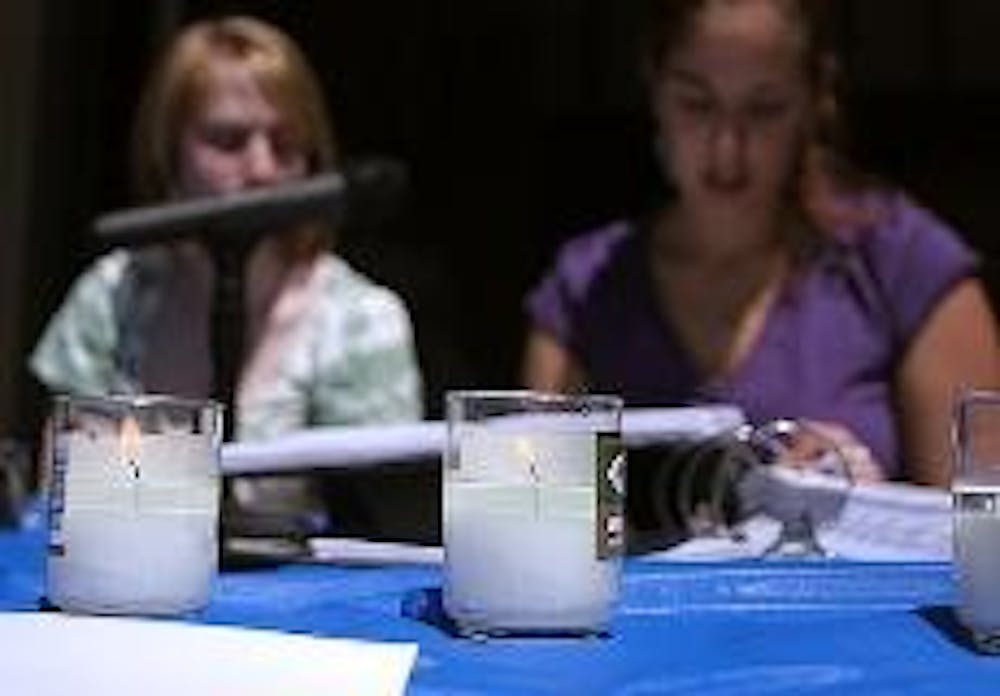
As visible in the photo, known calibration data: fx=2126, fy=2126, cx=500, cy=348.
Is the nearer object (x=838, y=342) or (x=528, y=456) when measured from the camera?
(x=528, y=456)

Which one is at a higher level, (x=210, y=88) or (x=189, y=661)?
(x=210, y=88)

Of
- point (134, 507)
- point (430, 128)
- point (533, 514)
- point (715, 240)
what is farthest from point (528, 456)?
point (430, 128)

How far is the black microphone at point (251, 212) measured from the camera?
4.17 ft

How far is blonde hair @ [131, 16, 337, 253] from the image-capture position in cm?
175

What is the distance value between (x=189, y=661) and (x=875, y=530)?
1.65ft

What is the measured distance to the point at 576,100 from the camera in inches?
101

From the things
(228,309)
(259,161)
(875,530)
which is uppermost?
(259,161)

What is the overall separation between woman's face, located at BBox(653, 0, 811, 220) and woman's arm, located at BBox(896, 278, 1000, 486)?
17 centimetres

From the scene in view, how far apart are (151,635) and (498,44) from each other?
198 cm

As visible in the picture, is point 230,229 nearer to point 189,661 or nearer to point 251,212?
point 251,212

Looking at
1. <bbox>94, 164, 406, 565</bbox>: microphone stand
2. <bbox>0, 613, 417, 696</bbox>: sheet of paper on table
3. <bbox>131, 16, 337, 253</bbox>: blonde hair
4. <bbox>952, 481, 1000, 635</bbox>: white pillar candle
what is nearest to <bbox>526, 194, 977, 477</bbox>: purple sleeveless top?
<bbox>131, 16, 337, 253</bbox>: blonde hair

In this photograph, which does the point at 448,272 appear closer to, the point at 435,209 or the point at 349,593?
the point at 435,209

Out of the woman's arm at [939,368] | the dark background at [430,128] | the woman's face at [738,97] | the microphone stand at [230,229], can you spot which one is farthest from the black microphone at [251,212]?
the dark background at [430,128]

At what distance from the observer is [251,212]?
127cm
